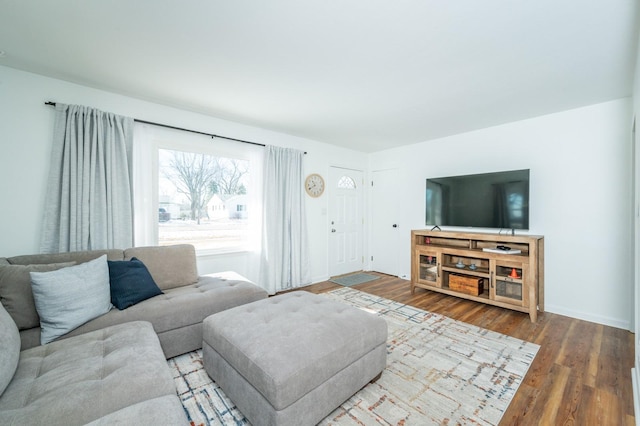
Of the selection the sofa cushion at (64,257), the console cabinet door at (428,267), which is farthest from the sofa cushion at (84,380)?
the console cabinet door at (428,267)

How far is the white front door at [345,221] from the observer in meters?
4.75

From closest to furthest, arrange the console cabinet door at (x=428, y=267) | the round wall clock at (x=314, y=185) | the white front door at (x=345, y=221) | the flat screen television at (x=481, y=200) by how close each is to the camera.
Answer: the flat screen television at (x=481, y=200) → the console cabinet door at (x=428, y=267) → the round wall clock at (x=314, y=185) → the white front door at (x=345, y=221)

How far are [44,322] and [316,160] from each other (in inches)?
145

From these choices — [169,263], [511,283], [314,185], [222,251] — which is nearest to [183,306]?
[169,263]

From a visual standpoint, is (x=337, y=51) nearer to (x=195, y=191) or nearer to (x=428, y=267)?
(x=195, y=191)

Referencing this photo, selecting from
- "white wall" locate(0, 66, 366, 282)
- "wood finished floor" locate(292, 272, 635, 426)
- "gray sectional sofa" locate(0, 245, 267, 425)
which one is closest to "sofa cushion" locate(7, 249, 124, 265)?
"gray sectional sofa" locate(0, 245, 267, 425)

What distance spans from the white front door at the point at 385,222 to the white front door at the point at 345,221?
10.6 inches

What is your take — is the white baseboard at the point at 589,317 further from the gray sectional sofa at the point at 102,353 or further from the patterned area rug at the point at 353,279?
the gray sectional sofa at the point at 102,353

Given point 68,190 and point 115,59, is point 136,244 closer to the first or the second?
point 68,190

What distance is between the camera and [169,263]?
8.57 feet

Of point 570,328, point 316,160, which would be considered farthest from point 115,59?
point 570,328

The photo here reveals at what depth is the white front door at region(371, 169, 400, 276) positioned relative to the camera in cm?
486

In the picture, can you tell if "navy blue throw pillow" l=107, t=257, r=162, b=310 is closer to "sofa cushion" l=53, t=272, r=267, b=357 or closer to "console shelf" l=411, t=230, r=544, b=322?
"sofa cushion" l=53, t=272, r=267, b=357

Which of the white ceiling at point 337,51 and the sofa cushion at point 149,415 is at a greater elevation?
the white ceiling at point 337,51
